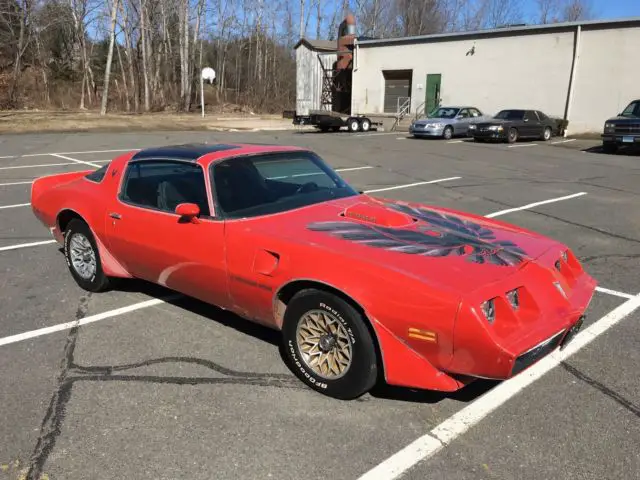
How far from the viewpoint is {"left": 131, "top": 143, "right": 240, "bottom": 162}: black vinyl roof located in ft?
13.6

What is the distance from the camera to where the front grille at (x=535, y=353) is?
2.72m

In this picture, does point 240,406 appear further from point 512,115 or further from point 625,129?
point 512,115

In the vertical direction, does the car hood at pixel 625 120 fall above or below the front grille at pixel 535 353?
above

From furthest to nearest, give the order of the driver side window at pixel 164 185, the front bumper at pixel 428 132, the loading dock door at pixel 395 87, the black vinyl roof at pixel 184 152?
the loading dock door at pixel 395 87, the front bumper at pixel 428 132, the black vinyl roof at pixel 184 152, the driver side window at pixel 164 185

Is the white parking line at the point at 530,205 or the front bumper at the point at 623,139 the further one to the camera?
the front bumper at the point at 623,139

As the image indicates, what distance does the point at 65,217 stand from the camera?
16.6ft

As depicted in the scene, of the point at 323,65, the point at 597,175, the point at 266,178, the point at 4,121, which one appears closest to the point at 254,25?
the point at 323,65

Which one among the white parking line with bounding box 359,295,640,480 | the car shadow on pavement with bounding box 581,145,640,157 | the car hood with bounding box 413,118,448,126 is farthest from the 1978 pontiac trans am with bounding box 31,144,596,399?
the car hood with bounding box 413,118,448,126

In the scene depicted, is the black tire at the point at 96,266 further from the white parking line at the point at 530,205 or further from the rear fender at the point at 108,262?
the white parking line at the point at 530,205

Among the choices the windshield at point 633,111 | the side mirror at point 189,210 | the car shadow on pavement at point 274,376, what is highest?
the windshield at point 633,111

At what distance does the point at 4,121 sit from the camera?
29.2m

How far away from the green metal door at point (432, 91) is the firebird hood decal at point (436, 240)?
30.8m

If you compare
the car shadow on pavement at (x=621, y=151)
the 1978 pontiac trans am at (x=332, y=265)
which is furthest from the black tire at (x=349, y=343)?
the car shadow on pavement at (x=621, y=151)

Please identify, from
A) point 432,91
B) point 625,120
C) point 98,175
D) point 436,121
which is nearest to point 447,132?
point 436,121
